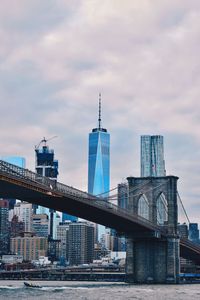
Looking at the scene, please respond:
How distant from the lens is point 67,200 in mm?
81812

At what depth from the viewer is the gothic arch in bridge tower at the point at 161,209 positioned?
392ft

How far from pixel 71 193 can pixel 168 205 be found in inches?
1244

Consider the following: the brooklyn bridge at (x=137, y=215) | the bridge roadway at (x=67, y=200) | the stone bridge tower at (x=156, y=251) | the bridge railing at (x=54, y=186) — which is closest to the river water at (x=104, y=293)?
the bridge roadway at (x=67, y=200)

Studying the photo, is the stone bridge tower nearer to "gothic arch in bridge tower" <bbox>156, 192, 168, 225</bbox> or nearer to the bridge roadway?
the bridge roadway

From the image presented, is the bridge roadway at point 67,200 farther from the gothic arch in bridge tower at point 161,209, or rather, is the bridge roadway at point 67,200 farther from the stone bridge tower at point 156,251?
the gothic arch in bridge tower at point 161,209

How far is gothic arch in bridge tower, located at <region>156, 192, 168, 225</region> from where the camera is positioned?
119463 millimetres

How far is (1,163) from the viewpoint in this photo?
64.2 metres

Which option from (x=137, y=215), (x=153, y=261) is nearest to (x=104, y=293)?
(x=137, y=215)

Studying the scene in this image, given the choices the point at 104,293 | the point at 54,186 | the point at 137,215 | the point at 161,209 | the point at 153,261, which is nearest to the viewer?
the point at 104,293

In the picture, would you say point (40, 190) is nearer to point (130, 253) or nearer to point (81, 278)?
point (130, 253)

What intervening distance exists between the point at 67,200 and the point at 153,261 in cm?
2781

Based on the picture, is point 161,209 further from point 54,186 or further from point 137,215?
point 54,186

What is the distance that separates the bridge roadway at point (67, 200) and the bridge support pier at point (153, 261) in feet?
8.23

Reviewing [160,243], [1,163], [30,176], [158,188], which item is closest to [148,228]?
[160,243]
